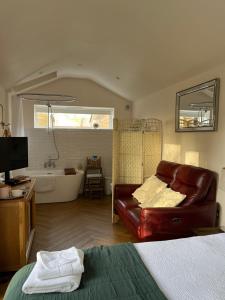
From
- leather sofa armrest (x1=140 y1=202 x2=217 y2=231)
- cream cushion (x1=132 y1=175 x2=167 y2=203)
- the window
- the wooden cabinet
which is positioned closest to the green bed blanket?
leather sofa armrest (x1=140 y1=202 x2=217 y2=231)

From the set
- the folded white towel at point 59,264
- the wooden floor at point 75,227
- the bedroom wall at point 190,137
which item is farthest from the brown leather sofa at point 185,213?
the folded white towel at point 59,264

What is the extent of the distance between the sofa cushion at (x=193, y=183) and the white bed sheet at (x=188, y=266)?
0.74 m

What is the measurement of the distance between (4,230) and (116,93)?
160 inches

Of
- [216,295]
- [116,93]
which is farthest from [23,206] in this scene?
[116,93]

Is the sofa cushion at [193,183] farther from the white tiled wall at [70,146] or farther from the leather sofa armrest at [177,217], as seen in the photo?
the white tiled wall at [70,146]

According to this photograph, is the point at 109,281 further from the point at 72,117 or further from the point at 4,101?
the point at 72,117

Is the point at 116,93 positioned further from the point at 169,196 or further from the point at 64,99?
the point at 169,196

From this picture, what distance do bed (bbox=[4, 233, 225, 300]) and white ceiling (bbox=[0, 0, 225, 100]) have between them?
187cm

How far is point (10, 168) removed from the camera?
2869 mm

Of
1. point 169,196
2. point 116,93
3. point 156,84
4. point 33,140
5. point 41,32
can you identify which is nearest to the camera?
point 41,32

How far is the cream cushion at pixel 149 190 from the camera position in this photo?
3138mm

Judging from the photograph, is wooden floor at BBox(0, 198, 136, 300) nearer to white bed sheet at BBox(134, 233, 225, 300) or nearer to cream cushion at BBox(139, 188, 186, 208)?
cream cushion at BBox(139, 188, 186, 208)

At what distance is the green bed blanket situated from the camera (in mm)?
1112

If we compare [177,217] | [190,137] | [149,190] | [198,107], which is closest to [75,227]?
[149,190]
